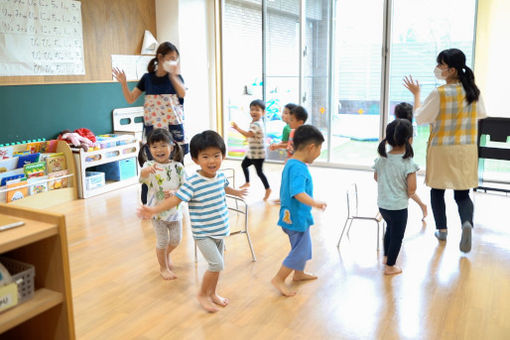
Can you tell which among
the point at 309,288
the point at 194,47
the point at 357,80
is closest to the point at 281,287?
the point at 309,288

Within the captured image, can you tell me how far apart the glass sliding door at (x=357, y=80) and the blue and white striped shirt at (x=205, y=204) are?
13.4 ft

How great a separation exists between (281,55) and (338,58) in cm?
83

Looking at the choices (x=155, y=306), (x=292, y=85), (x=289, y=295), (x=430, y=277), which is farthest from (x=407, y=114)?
(x=292, y=85)

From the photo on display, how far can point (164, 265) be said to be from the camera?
3.00 metres

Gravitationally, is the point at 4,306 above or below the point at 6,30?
below

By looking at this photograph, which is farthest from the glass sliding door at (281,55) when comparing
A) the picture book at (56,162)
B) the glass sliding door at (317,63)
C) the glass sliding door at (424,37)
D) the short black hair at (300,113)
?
the picture book at (56,162)

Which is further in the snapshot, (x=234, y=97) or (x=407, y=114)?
(x=234, y=97)

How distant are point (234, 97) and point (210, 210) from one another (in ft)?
15.7

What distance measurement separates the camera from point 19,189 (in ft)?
14.3

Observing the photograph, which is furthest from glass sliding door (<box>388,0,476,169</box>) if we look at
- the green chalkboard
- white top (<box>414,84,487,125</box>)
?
the green chalkboard

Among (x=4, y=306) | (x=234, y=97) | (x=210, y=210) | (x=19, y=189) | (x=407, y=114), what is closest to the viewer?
(x=4, y=306)

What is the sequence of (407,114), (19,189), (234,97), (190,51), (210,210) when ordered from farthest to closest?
(234,97) < (190,51) < (19,189) < (407,114) < (210,210)

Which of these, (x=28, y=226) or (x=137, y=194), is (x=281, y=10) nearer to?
(x=137, y=194)

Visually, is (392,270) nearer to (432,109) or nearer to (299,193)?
(299,193)
